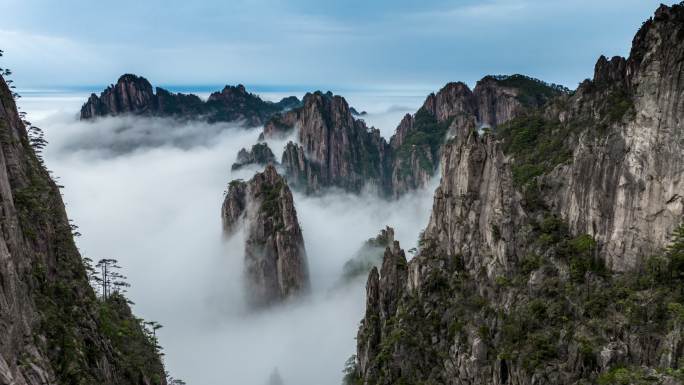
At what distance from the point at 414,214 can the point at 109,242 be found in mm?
107869

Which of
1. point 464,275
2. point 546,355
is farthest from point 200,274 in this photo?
point 546,355

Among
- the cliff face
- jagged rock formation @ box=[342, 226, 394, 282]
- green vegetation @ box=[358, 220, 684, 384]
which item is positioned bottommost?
jagged rock formation @ box=[342, 226, 394, 282]

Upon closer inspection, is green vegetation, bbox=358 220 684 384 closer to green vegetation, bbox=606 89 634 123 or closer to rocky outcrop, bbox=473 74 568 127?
green vegetation, bbox=606 89 634 123

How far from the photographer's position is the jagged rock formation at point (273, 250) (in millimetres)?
115000

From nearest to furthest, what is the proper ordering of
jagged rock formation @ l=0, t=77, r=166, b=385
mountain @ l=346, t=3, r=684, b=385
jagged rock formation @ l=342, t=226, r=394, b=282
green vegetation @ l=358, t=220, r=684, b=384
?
jagged rock formation @ l=0, t=77, r=166, b=385
green vegetation @ l=358, t=220, r=684, b=384
mountain @ l=346, t=3, r=684, b=385
jagged rock formation @ l=342, t=226, r=394, b=282

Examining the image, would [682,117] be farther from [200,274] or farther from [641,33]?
[200,274]

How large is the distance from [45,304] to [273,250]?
73.7m

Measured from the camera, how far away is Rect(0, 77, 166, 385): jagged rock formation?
32.6 metres

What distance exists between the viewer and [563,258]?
52.9m

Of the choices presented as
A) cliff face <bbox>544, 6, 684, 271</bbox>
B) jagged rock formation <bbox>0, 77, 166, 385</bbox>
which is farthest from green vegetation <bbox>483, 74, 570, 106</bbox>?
jagged rock formation <bbox>0, 77, 166, 385</bbox>

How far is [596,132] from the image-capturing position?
54.5m

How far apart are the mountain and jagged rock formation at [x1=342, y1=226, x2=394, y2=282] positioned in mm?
40611

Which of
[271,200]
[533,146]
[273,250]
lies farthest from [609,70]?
[273,250]

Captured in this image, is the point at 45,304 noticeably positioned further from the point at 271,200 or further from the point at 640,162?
the point at 271,200
